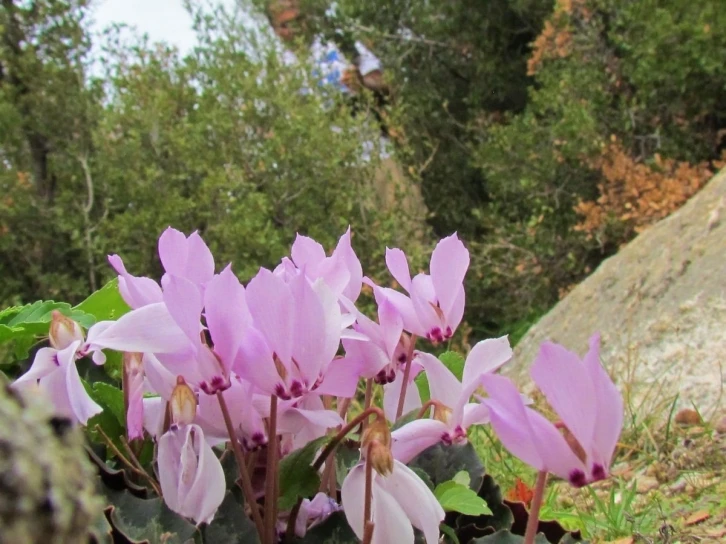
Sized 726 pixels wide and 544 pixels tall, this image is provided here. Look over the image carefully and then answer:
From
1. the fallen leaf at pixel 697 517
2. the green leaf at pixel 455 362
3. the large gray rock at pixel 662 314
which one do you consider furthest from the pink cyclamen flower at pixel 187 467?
the large gray rock at pixel 662 314

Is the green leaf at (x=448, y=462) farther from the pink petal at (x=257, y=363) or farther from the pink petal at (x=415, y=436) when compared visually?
the pink petal at (x=257, y=363)

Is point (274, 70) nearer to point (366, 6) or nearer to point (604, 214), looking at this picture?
point (366, 6)

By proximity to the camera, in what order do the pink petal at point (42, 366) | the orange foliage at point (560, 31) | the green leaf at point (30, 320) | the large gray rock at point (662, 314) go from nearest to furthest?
the pink petal at point (42, 366), the green leaf at point (30, 320), the large gray rock at point (662, 314), the orange foliage at point (560, 31)

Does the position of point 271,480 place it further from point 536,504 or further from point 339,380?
point 536,504

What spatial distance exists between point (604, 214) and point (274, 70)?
2662 mm

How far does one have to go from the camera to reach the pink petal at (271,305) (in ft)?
1.82

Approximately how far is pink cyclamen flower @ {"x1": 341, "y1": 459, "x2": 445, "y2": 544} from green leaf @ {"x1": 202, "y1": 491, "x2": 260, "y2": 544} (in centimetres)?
9

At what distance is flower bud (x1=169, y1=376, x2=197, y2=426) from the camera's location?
1.82 ft

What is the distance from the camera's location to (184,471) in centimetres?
56

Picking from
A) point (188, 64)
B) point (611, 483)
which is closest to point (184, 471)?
point (611, 483)

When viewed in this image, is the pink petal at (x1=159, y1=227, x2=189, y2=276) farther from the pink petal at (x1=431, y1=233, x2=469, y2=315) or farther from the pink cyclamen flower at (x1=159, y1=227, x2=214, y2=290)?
the pink petal at (x1=431, y1=233, x2=469, y2=315)

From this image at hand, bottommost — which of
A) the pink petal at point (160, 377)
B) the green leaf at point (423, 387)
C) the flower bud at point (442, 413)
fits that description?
the green leaf at point (423, 387)

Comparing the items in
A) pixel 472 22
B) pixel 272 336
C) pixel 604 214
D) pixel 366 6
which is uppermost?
pixel 366 6

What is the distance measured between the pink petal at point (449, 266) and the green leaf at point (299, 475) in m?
0.16
